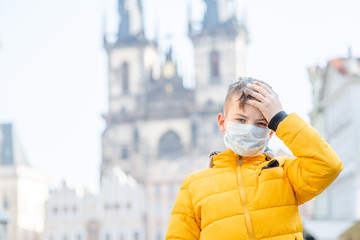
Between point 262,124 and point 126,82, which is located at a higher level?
point 262,124

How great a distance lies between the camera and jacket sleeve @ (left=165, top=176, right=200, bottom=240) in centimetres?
268

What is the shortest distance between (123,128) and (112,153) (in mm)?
2743

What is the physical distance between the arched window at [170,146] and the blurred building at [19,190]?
12.4m

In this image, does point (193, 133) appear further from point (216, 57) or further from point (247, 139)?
point (247, 139)

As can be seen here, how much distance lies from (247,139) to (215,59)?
188 feet

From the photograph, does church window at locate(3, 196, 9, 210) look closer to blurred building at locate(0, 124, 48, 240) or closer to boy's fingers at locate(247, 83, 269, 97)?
blurred building at locate(0, 124, 48, 240)

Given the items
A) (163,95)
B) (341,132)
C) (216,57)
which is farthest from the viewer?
(163,95)

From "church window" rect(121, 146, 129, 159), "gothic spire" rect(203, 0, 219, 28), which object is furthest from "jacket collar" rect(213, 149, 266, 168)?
"gothic spire" rect(203, 0, 219, 28)

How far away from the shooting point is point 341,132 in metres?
25.4

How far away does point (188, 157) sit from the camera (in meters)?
55.2

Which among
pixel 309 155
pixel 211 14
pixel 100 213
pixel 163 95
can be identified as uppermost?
pixel 211 14

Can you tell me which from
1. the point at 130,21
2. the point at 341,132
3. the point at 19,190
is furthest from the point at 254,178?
the point at 130,21

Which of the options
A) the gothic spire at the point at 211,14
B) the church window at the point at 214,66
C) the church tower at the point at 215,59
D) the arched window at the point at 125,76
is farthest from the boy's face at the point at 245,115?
the arched window at the point at 125,76

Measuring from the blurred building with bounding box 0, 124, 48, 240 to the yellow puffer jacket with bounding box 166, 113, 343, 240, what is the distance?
179 ft
